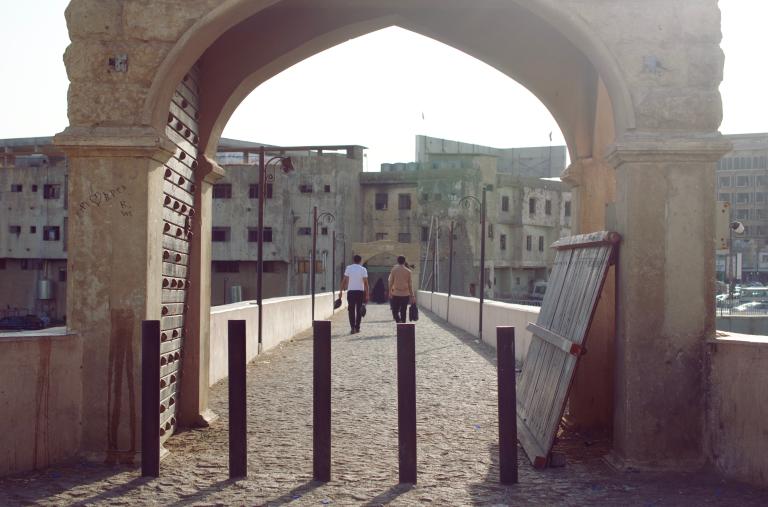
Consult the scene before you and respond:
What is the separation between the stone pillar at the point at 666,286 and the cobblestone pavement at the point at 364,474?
0.41m

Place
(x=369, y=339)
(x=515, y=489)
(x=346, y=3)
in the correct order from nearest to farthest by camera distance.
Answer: (x=515, y=489) → (x=346, y=3) → (x=369, y=339)

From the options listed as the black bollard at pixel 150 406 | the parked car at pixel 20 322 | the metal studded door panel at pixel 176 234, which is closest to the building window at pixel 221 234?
the parked car at pixel 20 322

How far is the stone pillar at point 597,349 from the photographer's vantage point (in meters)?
7.93

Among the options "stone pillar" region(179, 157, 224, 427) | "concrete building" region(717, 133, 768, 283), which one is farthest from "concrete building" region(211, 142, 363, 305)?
"stone pillar" region(179, 157, 224, 427)

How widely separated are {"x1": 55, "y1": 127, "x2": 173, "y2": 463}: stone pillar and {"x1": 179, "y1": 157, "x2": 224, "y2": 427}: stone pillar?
4.89ft

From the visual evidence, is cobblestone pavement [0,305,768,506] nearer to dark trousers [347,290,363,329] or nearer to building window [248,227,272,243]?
dark trousers [347,290,363,329]

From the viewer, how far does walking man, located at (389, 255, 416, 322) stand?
61.4ft

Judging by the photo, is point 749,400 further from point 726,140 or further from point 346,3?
point 346,3

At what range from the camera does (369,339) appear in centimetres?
1900

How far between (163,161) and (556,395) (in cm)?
337

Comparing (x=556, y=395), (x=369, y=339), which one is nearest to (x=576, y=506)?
(x=556, y=395)

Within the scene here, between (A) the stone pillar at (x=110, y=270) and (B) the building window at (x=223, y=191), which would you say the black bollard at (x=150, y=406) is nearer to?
(A) the stone pillar at (x=110, y=270)

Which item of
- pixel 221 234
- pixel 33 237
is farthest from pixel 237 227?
pixel 33 237


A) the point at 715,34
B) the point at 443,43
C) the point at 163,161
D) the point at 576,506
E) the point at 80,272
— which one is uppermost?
the point at 443,43
